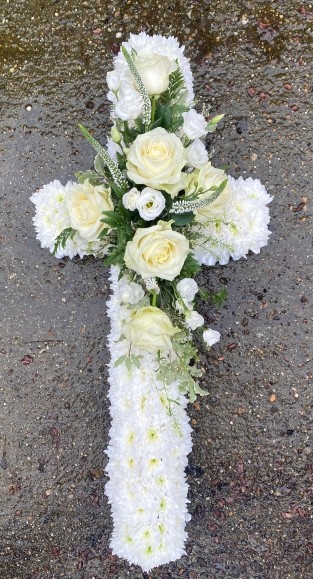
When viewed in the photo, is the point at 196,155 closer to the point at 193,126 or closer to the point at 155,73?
the point at 193,126

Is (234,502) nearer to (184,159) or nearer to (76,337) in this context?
(76,337)

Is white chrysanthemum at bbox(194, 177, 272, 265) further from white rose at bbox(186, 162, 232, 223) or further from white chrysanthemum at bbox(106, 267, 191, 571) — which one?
white chrysanthemum at bbox(106, 267, 191, 571)

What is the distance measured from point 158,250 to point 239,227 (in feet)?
1.36

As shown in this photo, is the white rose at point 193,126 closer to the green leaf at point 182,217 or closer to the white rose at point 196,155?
the white rose at point 196,155

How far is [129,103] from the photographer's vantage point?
1.16 m

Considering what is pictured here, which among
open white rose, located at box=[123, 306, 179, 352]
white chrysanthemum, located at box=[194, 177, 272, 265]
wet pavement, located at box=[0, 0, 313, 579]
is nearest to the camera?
open white rose, located at box=[123, 306, 179, 352]

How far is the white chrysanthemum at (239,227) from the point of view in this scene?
1.48m

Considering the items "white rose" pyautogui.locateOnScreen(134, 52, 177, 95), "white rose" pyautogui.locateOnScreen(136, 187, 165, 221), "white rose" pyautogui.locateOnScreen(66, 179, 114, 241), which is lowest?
"white rose" pyautogui.locateOnScreen(66, 179, 114, 241)

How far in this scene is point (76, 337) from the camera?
1731 millimetres

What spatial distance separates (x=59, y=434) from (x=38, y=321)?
15.0 inches

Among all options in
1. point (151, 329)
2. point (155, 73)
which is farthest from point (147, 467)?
point (155, 73)

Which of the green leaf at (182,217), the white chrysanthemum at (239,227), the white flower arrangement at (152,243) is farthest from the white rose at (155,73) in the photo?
the white chrysanthemum at (239,227)

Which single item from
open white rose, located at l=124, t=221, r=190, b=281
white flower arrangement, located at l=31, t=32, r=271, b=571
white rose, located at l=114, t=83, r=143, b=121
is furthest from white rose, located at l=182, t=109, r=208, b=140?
open white rose, located at l=124, t=221, r=190, b=281

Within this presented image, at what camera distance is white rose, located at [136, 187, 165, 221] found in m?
1.16
